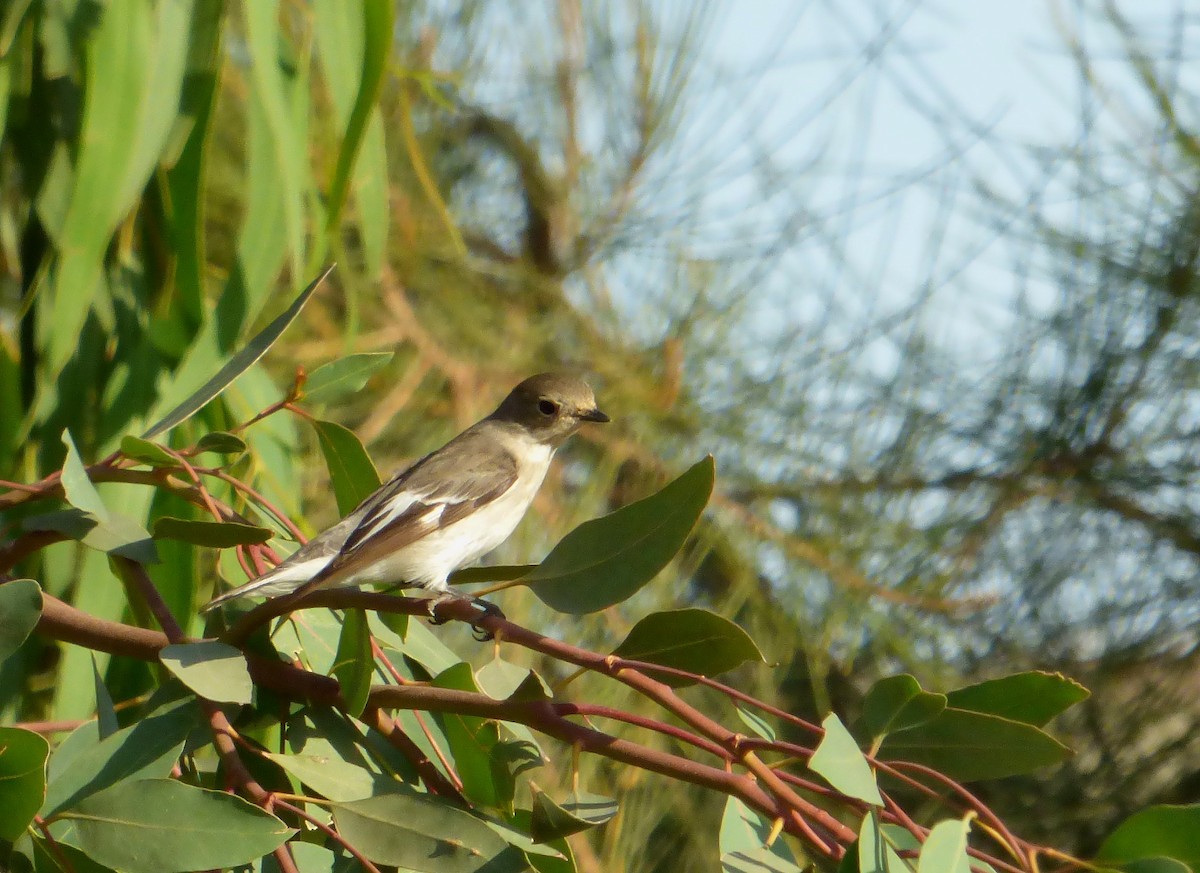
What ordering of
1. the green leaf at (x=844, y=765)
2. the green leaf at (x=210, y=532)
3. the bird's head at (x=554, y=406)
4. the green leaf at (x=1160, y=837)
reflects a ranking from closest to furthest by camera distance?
the green leaf at (x=844, y=765)
the green leaf at (x=1160, y=837)
the green leaf at (x=210, y=532)
the bird's head at (x=554, y=406)

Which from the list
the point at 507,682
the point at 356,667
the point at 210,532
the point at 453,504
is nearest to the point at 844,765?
the point at 507,682

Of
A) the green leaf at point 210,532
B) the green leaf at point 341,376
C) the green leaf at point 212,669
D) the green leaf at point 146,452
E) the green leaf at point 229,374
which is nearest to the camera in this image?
the green leaf at point 212,669

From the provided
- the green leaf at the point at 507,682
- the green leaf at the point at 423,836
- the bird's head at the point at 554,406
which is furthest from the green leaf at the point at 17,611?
the bird's head at the point at 554,406

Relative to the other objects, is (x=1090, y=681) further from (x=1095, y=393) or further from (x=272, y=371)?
(x=272, y=371)

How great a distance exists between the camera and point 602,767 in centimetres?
403

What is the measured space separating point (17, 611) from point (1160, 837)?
1285mm

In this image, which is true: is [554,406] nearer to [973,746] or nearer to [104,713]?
[104,713]

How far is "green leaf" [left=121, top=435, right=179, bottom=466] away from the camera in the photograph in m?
1.79

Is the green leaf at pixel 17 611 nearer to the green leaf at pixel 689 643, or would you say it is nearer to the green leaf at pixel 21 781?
the green leaf at pixel 21 781

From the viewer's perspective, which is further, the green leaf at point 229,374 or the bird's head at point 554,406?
the bird's head at point 554,406

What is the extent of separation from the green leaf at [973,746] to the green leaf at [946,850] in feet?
0.63

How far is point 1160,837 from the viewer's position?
1436mm

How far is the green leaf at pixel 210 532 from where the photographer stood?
1645mm

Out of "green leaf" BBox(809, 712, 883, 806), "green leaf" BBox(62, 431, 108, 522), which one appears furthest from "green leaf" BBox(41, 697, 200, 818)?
"green leaf" BBox(809, 712, 883, 806)
